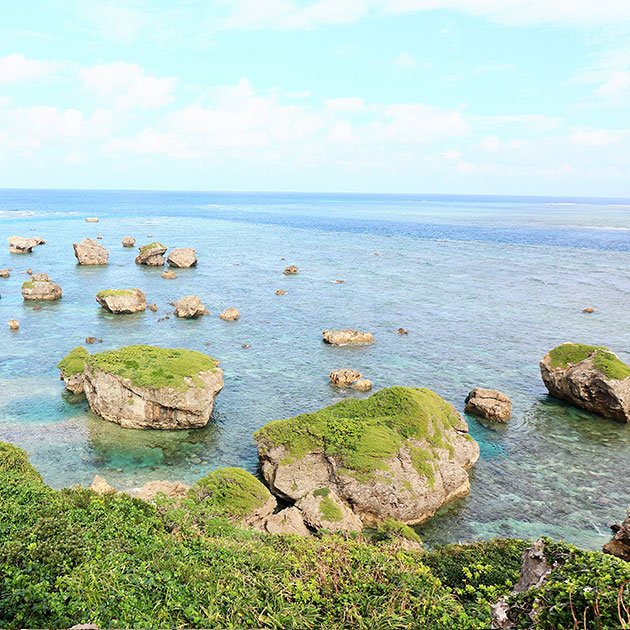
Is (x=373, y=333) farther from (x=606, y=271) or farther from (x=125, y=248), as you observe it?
(x=125, y=248)

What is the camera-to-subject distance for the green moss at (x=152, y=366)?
30250 mm

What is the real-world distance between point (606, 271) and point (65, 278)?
9456cm

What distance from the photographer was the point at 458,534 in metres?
21.8

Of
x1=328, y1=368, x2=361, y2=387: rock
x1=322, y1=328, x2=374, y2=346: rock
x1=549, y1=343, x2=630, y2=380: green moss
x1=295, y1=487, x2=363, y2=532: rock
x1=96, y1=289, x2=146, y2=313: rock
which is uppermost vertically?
x1=549, y1=343, x2=630, y2=380: green moss

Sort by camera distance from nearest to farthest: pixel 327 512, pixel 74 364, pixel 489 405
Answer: pixel 327 512, pixel 489 405, pixel 74 364

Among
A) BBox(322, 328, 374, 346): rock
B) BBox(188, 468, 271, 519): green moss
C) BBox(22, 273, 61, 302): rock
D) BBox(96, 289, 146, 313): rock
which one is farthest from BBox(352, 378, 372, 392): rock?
BBox(22, 273, 61, 302): rock

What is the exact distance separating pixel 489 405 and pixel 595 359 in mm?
8864

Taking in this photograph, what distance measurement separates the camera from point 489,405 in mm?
32562

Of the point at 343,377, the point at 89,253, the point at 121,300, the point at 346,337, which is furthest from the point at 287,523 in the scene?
the point at 89,253

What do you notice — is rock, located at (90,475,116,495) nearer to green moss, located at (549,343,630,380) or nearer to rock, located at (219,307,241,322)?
rock, located at (219,307,241,322)

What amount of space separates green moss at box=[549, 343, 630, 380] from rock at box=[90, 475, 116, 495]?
31.3 meters

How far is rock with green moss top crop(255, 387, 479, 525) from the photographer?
881 inches

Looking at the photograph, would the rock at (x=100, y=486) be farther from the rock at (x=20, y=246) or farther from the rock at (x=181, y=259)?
the rock at (x=20, y=246)

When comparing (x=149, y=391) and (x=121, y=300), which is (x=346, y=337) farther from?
(x=121, y=300)
